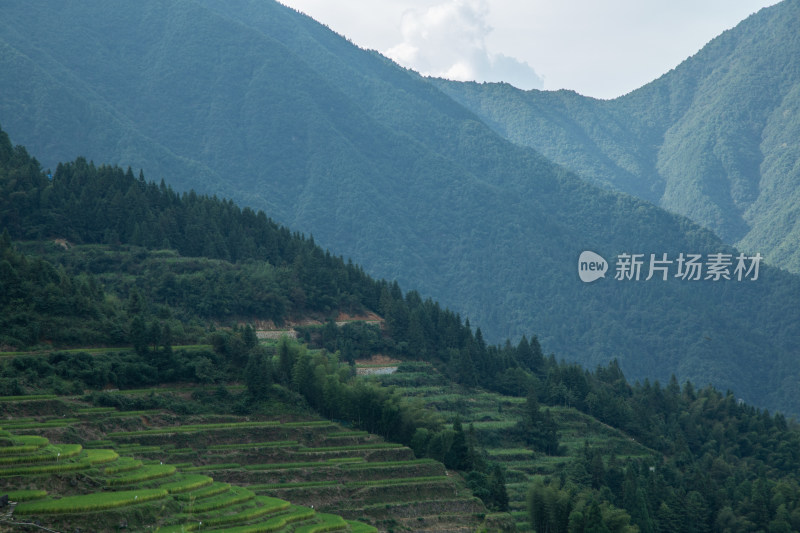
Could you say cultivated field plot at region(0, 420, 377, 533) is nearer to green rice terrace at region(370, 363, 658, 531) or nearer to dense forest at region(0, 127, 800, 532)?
dense forest at region(0, 127, 800, 532)

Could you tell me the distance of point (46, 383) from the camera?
58.5 meters

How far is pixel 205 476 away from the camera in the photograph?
48.3 m

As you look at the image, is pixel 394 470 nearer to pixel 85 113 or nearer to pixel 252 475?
pixel 252 475

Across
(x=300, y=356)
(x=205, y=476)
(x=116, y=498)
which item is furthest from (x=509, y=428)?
(x=116, y=498)

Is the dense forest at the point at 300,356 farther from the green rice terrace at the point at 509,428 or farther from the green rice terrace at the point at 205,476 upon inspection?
the green rice terrace at the point at 205,476

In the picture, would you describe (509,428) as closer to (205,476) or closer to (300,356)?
(300,356)

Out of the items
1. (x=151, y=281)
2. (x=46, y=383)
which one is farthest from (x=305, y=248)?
(x=46, y=383)

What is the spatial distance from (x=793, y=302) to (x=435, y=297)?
213ft

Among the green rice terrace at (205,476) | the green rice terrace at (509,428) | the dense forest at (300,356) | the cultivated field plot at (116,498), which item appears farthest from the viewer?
the green rice terrace at (509,428)

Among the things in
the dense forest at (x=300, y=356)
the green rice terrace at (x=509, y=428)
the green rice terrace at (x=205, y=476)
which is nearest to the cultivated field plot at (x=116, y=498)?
the green rice terrace at (x=205, y=476)

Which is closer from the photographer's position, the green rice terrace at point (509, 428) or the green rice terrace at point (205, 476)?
the green rice terrace at point (205, 476)

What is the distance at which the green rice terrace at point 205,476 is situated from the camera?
40.1 meters

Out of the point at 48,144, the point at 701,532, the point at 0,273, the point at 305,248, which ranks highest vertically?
the point at 48,144

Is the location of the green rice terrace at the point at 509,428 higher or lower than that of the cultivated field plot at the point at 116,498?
higher
